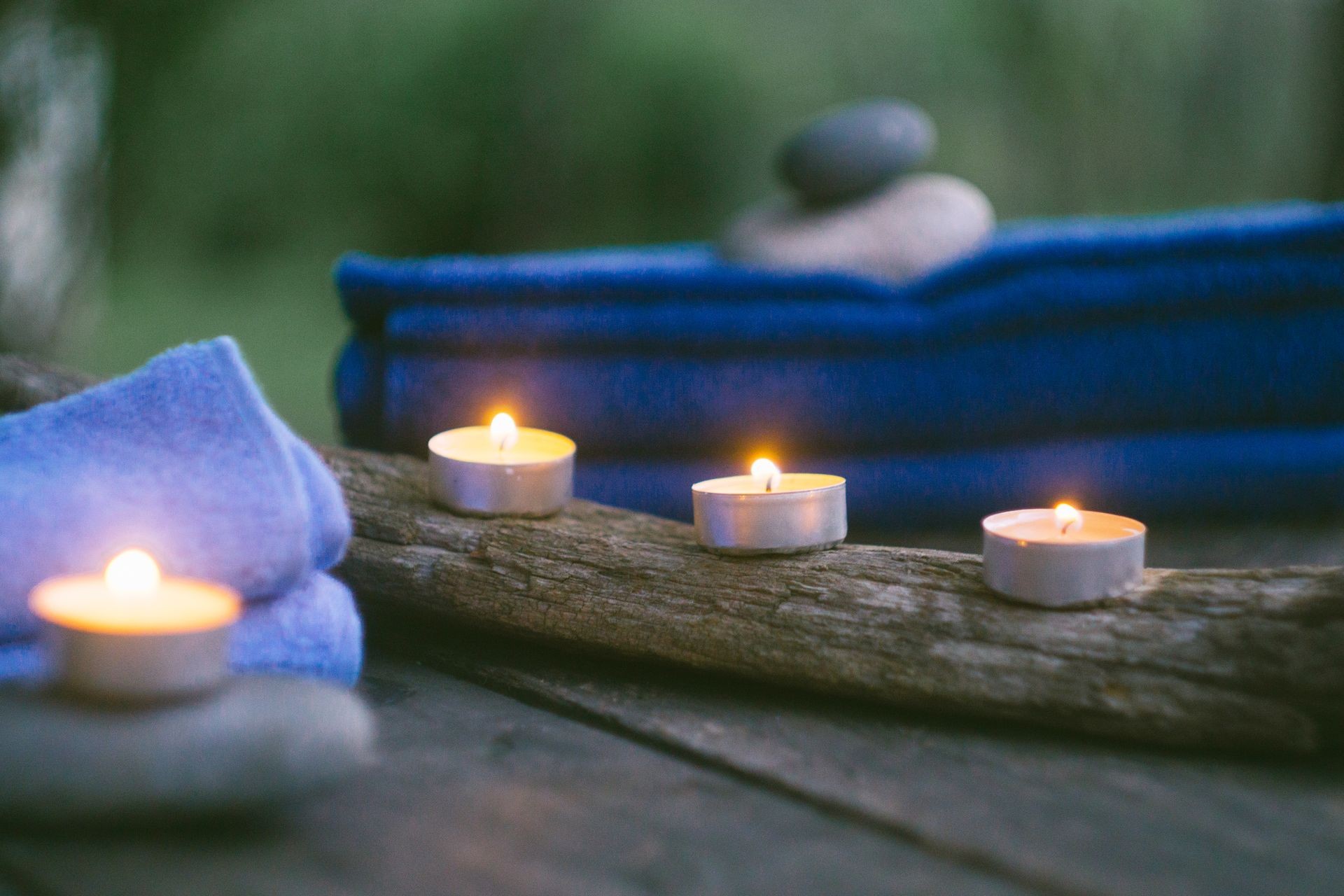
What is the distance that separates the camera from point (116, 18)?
5.47 feet

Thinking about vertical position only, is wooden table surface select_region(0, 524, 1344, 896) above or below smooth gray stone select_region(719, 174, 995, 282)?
below

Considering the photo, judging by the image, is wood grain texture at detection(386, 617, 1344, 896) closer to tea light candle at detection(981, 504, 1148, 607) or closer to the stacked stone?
tea light candle at detection(981, 504, 1148, 607)

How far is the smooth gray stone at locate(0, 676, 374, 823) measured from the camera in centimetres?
33

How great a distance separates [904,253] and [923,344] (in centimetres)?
22

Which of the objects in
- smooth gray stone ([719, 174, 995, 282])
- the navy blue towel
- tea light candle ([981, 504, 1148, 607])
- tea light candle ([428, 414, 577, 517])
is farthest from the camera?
smooth gray stone ([719, 174, 995, 282])

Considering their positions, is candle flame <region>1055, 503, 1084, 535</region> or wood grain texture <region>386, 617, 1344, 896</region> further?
Answer: candle flame <region>1055, 503, 1084, 535</region>

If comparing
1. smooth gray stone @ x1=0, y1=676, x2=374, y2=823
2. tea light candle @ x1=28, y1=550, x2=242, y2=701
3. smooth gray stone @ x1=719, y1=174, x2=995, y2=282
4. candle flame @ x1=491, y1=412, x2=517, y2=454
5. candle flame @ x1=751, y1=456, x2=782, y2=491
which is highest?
smooth gray stone @ x1=719, y1=174, x2=995, y2=282

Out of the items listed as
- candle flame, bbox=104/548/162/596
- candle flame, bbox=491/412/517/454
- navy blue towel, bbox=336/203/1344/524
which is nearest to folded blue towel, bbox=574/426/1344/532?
navy blue towel, bbox=336/203/1344/524

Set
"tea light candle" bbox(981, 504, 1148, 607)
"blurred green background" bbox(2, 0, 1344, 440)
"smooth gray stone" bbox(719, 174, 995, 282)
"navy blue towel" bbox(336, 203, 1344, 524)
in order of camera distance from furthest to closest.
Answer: "blurred green background" bbox(2, 0, 1344, 440) → "smooth gray stone" bbox(719, 174, 995, 282) → "navy blue towel" bbox(336, 203, 1344, 524) → "tea light candle" bbox(981, 504, 1148, 607)

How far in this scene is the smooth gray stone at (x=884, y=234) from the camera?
0.97m

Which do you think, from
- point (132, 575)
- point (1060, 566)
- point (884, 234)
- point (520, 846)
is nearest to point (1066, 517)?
point (1060, 566)

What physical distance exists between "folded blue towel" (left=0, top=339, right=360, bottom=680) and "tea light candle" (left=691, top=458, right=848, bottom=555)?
18cm

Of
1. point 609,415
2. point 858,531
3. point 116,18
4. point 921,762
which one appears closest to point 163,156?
point 116,18

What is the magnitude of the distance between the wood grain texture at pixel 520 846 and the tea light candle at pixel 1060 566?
143 mm
